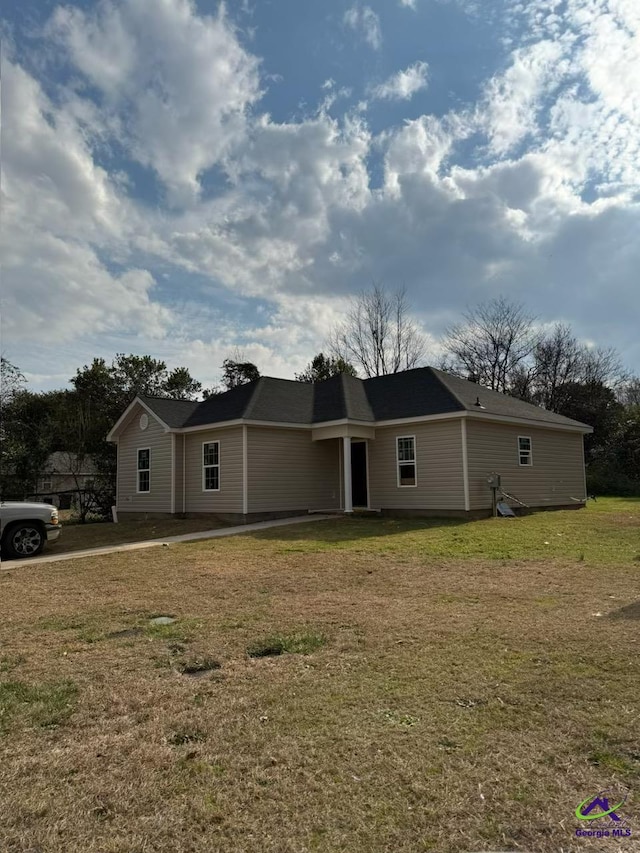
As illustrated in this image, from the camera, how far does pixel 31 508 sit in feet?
39.8

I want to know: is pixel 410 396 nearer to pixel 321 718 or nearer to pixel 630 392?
pixel 321 718

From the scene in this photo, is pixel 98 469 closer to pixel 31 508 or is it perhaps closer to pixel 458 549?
pixel 31 508

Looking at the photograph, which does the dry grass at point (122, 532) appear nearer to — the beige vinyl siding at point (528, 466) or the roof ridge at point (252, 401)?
the roof ridge at point (252, 401)

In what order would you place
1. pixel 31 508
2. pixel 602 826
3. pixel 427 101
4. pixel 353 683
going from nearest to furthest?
pixel 602 826, pixel 353 683, pixel 31 508, pixel 427 101

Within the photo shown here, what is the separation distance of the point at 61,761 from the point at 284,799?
1243 mm

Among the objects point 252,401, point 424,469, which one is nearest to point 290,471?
point 252,401

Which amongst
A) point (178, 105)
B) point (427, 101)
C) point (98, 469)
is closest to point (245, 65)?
point (178, 105)

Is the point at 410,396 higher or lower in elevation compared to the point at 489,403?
higher

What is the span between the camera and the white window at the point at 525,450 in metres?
18.0

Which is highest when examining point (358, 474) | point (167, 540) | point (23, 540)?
point (358, 474)

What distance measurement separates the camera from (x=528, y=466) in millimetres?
18219

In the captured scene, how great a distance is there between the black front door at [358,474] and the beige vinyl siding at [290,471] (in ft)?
1.80

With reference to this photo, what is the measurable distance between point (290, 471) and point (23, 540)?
25.2 feet

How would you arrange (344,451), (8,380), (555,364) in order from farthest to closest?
(555,364)
(8,380)
(344,451)
